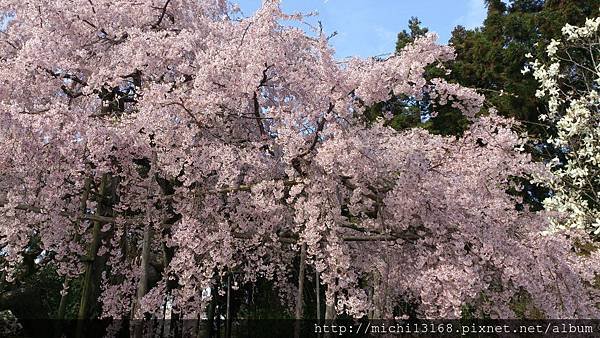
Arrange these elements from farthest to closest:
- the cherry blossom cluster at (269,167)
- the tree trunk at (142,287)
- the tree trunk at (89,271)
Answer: the tree trunk at (89,271)
the tree trunk at (142,287)
the cherry blossom cluster at (269,167)

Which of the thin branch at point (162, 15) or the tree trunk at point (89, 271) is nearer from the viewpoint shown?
the tree trunk at point (89, 271)

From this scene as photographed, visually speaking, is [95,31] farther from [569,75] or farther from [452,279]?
[569,75]

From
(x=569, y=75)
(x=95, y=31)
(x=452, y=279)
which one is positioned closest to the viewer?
(x=452, y=279)

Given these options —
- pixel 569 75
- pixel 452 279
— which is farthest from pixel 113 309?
pixel 569 75

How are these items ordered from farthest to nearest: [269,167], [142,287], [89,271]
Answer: [89,271] < [269,167] < [142,287]

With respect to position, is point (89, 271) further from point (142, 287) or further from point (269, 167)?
point (269, 167)

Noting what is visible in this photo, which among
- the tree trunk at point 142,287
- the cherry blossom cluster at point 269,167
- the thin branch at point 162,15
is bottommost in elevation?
the tree trunk at point 142,287

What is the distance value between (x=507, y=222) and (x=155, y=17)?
21.3 ft

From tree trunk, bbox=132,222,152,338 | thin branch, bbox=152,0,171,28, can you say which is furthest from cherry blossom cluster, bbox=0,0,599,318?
thin branch, bbox=152,0,171,28

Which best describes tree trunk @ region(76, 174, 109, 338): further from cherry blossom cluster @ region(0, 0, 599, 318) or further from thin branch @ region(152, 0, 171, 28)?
thin branch @ region(152, 0, 171, 28)

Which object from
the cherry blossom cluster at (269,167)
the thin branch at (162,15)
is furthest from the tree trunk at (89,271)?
the thin branch at (162,15)

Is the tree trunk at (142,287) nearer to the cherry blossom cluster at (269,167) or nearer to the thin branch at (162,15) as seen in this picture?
the cherry blossom cluster at (269,167)

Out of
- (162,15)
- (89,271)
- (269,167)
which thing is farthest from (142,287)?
(162,15)

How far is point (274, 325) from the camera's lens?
1150 cm
